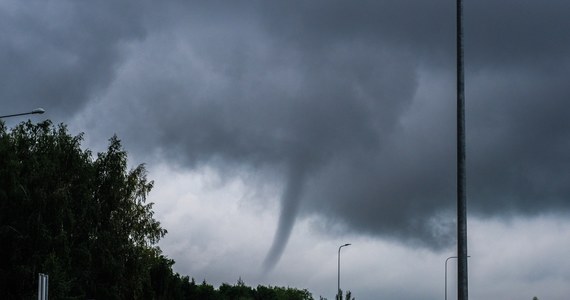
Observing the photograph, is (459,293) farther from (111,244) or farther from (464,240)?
(111,244)

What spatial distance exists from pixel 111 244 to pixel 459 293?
5694 cm

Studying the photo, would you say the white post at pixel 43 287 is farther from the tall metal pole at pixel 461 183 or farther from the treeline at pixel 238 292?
the treeline at pixel 238 292


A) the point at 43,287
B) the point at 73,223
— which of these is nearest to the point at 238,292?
the point at 73,223

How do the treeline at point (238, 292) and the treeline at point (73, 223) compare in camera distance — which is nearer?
the treeline at point (73, 223)

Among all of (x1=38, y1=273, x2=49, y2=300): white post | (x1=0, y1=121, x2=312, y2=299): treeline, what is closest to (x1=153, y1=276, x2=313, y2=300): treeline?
(x1=0, y1=121, x2=312, y2=299): treeline

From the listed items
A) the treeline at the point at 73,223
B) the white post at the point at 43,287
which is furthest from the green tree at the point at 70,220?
the white post at the point at 43,287

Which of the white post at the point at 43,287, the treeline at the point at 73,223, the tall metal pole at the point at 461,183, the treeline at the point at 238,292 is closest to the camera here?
the tall metal pole at the point at 461,183

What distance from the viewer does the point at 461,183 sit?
1988 centimetres

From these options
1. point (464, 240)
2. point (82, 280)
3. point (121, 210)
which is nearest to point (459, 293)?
point (464, 240)

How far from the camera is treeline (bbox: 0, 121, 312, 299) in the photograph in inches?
2591

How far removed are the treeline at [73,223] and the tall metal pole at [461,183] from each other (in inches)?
1756

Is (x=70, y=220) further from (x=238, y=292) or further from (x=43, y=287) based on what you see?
(x=238, y=292)

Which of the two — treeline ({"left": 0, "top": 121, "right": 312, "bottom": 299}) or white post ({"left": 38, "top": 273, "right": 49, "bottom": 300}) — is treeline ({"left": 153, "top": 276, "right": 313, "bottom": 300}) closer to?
treeline ({"left": 0, "top": 121, "right": 312, "bottom": 299})

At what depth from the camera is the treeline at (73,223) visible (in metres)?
65.8
